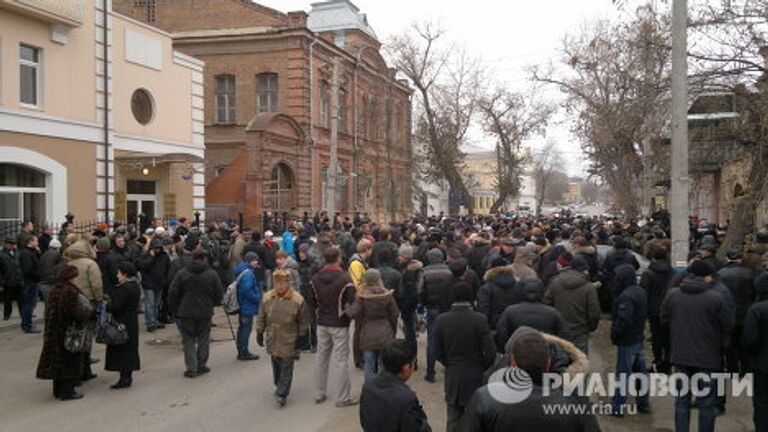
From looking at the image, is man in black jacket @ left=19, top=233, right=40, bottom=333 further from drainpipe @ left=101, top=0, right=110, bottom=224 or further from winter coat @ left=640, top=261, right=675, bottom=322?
winter coat @ left=640, top=261, right=675, bottom=322

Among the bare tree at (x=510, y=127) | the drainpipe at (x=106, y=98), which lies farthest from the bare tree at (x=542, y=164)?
the drainpipe at (x=106, y=98)

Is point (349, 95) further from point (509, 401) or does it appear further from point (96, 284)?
point (509, 401)

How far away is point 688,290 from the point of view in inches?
262

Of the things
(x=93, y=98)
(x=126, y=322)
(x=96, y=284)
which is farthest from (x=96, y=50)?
(x=126, y=322)

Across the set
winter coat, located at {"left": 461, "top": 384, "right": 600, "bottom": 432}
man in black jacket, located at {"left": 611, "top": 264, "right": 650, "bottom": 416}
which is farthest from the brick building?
winter coat, located at {"left": 461, "top": 384, "right": 600, "bottom": 432}

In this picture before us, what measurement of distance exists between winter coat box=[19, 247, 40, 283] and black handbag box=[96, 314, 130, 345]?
4522mm

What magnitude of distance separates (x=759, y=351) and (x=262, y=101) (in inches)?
1186

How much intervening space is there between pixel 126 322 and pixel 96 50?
13501 millimetres

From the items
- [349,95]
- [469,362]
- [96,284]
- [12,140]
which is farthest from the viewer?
[349,95]

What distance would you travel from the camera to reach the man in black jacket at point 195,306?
9.55 metres

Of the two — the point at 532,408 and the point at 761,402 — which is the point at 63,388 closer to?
the point at 532,408

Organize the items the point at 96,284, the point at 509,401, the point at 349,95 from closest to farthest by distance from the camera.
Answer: the point at 509,401, the point at 96,284, the point at 349,95

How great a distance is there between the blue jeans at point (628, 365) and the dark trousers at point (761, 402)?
1.41 metres

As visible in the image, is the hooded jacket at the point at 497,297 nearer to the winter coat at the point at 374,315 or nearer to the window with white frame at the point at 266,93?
the winter coat at the point at 374,315
